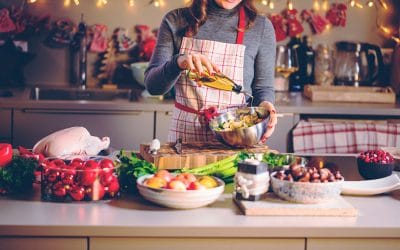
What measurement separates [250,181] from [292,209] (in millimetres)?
142

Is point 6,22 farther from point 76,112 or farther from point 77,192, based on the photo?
point 77,192

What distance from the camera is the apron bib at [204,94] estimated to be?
289 cm

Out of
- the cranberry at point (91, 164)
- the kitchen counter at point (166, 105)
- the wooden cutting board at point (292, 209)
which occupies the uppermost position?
→ the kitchen counter at point (166, 105)

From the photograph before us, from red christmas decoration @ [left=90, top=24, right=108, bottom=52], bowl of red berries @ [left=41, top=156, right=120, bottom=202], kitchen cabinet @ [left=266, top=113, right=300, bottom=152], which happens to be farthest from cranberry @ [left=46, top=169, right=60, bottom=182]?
red christmas decoration @ [left=90, top=24, right=108, bottom=52]

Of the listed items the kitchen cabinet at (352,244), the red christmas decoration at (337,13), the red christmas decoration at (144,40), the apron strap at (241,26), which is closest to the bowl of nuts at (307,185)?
the kitchen cabinet at (352,244)

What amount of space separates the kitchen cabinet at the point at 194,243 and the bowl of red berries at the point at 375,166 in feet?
2.01

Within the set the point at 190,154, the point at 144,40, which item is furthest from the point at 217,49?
the point at 144,40

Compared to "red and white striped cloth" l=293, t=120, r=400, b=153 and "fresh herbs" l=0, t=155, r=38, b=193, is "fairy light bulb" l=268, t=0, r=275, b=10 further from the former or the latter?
"fresh herbs" l=0, t=155, r=38, b=193

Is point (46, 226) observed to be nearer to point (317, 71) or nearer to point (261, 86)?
point (261, 86)

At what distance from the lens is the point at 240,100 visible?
2982mm

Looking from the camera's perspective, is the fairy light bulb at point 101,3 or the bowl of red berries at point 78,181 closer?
the bowl of red berries at point 78,181

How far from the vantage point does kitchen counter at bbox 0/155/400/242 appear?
1804mm

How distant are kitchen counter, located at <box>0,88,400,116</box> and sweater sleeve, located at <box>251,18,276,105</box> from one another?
0.90m

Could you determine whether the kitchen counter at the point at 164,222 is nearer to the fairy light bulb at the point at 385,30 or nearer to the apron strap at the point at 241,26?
the apron strap at the point at 241,26
